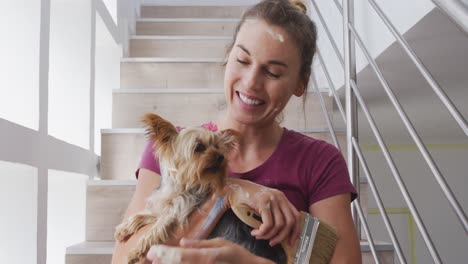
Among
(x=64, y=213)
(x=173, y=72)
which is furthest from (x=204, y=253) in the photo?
(x=173, y=72)

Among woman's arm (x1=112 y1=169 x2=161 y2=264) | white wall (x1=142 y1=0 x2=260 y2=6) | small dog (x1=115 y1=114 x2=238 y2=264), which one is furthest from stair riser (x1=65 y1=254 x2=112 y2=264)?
white wall (x1=142 y1=0 x2=260 y2=6)

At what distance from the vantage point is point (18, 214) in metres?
1.45

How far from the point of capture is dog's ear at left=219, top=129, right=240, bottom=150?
1117 mm

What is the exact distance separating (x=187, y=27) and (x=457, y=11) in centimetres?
261

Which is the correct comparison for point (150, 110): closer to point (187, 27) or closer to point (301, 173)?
point (187, 27)

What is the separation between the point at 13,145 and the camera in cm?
130

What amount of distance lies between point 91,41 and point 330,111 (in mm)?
1156

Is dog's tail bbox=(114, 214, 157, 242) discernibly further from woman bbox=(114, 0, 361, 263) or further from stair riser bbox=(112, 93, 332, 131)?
stair riser bbox=(112, 93, 332, 131)

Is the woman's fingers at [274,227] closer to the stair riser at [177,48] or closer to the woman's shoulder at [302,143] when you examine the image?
the woman's shoulder at [302,143]

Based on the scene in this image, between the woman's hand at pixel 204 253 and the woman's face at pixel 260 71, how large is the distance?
0.35m

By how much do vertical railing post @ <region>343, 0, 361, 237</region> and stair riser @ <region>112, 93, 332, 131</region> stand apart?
47 cm

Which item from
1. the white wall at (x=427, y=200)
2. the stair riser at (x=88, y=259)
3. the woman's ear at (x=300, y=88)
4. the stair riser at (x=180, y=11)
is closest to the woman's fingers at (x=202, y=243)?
the woman's ear at (x=300, y=88)

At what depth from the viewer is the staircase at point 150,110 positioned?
6.38ft

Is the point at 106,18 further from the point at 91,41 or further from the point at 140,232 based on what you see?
the point at 140,232
